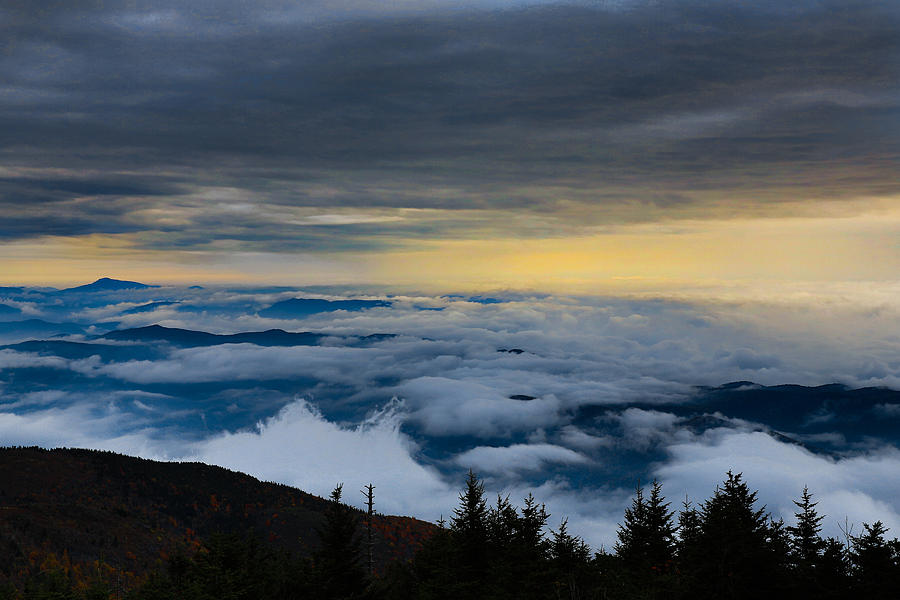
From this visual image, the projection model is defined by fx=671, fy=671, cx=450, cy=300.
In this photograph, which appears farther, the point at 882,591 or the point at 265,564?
the point at 265,564

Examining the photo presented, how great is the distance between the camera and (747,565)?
29016mm

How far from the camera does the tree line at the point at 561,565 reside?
29.5 metres

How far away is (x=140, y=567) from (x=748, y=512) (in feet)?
302

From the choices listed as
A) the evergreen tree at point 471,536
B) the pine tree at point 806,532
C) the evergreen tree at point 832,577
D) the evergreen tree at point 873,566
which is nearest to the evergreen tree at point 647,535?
the pine tree at point 806,532

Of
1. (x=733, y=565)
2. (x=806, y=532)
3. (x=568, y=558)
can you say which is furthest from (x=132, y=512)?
(x=733, y=565)

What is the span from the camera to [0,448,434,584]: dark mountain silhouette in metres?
95.1

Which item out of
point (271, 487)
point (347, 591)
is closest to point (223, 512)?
point (271, 487)

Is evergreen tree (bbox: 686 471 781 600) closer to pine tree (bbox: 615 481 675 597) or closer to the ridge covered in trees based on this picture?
the ridge covered in trees

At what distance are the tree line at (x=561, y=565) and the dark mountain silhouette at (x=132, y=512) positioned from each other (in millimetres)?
50812

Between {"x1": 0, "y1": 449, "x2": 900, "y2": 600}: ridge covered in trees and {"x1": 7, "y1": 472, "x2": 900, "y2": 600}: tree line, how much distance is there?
0.08 metres

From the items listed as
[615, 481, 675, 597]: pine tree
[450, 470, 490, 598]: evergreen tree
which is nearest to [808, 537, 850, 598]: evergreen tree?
[615, 481, 675, 597]: pine tree

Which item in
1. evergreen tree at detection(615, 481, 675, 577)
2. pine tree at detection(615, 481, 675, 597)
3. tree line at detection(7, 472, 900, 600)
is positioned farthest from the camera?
evergreen tree at detection(615, 481, 675, 577)

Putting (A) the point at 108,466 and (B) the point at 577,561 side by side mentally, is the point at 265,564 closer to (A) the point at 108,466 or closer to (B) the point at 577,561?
(B) the point at 577,561

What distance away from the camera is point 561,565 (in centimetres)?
4075
